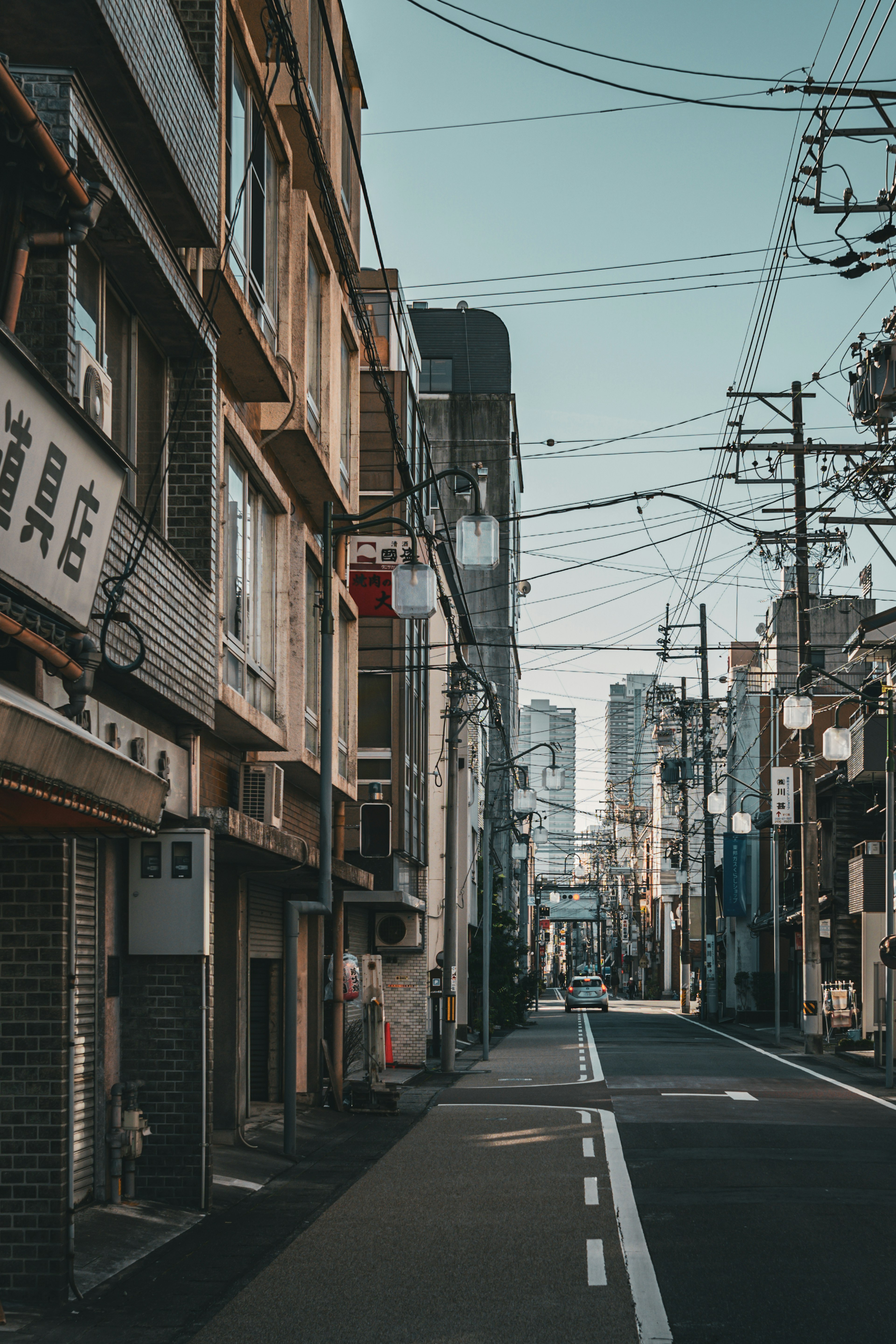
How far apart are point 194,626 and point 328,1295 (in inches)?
244

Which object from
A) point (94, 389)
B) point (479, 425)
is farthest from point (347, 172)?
point (479, 425)

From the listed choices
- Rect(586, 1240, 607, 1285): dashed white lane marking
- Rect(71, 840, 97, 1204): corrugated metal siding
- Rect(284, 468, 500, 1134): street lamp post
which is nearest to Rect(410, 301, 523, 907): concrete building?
Rect(284, 468, 500, 1134): street lamp post

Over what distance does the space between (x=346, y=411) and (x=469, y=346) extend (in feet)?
207

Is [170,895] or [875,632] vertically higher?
[875,632]

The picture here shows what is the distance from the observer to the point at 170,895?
13.6 metres

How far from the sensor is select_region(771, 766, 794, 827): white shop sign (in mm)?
48062

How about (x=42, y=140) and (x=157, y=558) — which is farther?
(x=157, y=558)

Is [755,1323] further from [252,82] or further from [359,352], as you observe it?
[359,352]

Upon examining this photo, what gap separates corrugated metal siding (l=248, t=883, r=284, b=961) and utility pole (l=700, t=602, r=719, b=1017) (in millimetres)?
30766

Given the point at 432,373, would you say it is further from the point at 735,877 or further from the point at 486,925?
the point at 486,925

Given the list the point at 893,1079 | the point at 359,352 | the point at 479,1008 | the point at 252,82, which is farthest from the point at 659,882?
the point at 252,82


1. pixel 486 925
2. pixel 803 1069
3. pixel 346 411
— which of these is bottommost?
pixel 803 1069

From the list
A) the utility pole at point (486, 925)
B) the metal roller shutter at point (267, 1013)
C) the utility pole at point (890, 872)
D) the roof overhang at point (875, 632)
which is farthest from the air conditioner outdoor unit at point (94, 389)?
the roof overhang at point (875, 632)

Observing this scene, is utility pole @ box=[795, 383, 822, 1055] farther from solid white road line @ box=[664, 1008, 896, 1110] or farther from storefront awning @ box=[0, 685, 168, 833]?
storefront awning @ box=[0, 685, 168, 833]
